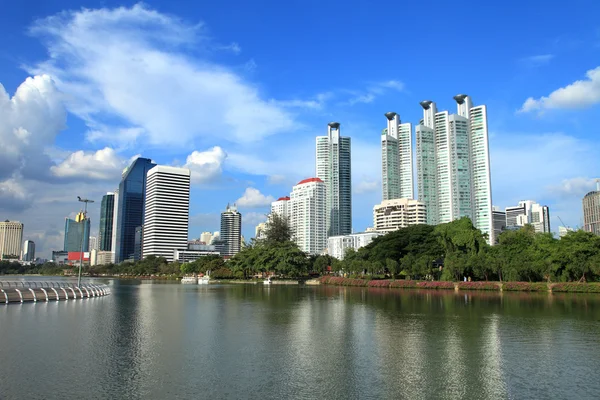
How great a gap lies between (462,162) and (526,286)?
118 m

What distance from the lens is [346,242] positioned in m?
191

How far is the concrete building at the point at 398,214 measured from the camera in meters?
175

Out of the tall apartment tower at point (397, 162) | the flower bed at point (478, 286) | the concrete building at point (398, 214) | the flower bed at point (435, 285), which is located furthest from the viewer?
the tall apartment tower at point (397, 162)

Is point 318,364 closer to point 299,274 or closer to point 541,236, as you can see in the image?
point 541,236

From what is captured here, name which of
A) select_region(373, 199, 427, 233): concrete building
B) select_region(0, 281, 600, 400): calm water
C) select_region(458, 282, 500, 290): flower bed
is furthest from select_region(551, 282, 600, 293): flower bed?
select_region(373, 199, 427, 233): concrete building

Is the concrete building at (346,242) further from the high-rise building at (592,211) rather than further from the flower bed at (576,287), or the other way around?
the flower bed at (576,287)

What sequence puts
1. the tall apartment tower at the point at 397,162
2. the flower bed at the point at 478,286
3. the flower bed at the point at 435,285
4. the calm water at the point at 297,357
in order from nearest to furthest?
the calm water at the point at 297,357
the flower bed at the point at 478,286
the flower bed at the point at 435,285
the tall apartment tower at the point at 397,162

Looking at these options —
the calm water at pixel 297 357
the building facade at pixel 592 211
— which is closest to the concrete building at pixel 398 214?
the building facade at pixel 592 211

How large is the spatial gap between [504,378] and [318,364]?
649 cm

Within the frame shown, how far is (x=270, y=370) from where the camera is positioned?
16.8 m

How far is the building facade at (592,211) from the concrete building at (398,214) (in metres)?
64.1

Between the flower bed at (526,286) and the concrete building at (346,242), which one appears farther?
the concrete building at (346,242)

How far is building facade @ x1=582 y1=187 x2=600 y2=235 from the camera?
178 meters

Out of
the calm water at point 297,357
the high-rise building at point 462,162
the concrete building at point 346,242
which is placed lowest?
the calm water at point 297,357
